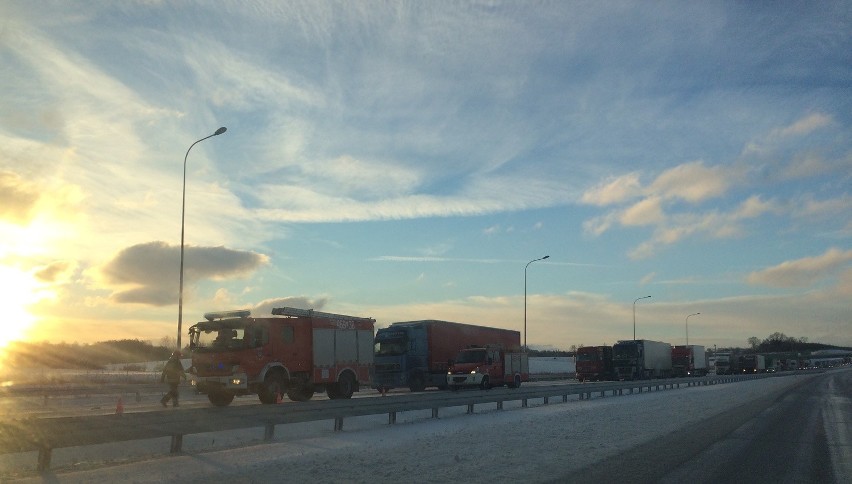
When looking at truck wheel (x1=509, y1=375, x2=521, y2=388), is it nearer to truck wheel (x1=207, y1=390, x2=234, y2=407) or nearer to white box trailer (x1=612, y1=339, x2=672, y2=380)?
white box trailer (x1=612, y1=339, x2=672, y2=380)

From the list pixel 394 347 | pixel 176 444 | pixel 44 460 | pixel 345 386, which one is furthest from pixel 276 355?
pixel 394 347

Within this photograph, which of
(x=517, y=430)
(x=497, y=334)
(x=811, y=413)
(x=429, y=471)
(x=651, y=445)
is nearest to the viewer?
(x=429, y=471)

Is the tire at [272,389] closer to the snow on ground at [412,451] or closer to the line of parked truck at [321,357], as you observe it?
the line of parked truck at [321,357]

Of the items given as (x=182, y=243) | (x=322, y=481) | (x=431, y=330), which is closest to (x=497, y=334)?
(x=431, y=330)

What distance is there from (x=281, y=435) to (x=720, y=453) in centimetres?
958

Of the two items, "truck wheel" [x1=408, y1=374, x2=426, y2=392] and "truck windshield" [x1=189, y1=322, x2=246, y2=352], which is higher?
"truck windshield" [x1=189, y1=322, x2=246, y2=352]

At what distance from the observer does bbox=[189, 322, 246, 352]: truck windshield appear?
21281 millimetres

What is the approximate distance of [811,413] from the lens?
22.2 m

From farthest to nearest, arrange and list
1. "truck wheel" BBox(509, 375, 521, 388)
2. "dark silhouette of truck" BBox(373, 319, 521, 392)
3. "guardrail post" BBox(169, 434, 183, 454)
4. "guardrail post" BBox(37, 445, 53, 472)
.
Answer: "truck wheel" BBox(509, 375, 521, 388)
"dark silhouette of truck" BBox(373, 319, 521, 392)
"guardrail post" BBox(169, 434, 183, 454)
"guardrail post" BBox(37, 445, 53, 472)

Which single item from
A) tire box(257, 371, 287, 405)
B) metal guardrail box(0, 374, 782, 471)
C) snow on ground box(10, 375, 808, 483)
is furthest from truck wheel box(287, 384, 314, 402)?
metal guardrail box(0, 374, 782, 471)

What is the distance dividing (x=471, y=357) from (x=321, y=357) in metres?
13.1

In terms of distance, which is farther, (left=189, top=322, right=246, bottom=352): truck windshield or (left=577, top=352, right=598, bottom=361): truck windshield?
(left=577, top=352, right=598, bottom=361): truck windshield

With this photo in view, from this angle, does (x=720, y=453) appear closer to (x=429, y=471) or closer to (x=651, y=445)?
(x=651, y=445)

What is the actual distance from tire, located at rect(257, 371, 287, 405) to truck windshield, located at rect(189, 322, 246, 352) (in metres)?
1.47
